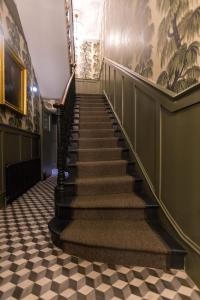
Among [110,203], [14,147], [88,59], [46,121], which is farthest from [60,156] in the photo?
[88,59]

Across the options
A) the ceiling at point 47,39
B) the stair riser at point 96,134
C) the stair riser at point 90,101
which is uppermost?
the ceiling at point 47,39

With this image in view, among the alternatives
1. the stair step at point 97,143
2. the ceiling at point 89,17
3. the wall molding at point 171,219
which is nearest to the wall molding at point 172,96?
the wall molding at point 171,219

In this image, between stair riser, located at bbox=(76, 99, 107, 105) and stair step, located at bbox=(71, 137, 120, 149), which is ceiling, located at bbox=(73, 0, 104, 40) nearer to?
stair riser, located at bbox=(76, 99, 107, 105)

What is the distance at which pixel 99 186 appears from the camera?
2.31 m

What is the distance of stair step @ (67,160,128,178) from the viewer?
8.43 ft

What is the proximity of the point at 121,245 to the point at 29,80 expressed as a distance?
13.4 ft

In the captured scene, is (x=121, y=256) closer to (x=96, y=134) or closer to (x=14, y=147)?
(x=96, y=134)

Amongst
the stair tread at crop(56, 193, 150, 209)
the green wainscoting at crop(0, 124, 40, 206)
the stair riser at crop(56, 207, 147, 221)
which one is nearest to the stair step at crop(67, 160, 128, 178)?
the stair tread at crop(56, 193, 150, 209)

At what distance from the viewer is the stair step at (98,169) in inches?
101

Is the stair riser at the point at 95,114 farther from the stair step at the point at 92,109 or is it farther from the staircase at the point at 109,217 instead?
the staircase at the point at 109,217

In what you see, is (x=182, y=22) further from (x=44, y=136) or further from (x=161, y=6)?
(x=44, y=136)

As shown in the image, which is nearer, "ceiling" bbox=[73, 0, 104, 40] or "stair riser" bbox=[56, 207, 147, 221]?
"stair riser" bbox=[56, 207, 147, 221]

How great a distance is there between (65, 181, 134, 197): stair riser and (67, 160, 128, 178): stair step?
0.92 ft

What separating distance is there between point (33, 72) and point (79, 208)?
4.02 meters
